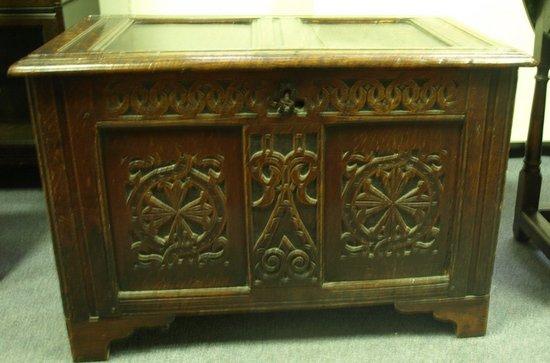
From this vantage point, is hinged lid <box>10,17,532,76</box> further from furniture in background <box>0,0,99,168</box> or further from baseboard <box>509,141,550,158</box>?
baseboard <box>509,141,550,158</box>

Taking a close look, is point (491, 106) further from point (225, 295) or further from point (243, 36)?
point (225, 295)

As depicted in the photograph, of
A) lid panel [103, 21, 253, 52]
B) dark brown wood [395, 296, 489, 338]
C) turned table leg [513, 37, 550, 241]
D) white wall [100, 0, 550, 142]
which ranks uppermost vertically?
lid panel [103, 21, 253, 52]

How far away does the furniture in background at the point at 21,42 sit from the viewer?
79.3 inches

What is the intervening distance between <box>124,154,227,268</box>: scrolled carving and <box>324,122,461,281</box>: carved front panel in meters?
0.24

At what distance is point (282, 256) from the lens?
136 cm

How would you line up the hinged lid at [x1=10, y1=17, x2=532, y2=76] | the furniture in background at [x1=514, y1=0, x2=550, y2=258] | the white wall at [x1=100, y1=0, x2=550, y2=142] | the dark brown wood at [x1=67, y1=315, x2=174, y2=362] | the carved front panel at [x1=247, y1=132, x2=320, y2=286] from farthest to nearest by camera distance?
1. the white wall at [x1=100, y1=0, x2=550, y2=142]
2. the furniture in background at [x1=514, y1=0, x2=550, y2=258]
3. the dark brown wood at [x1=67, y1=315, x2=174, y2=362]
4. the carved front panel at [x1=247, y1=132, x2=320, y2=286]
5. the hinged lid at [x1=10, y1=17, x2=532, y2=76]

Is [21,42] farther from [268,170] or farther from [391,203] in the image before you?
[391,203]

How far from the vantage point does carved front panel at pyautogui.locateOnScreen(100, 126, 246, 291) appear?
126cm

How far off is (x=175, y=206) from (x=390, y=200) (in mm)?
449

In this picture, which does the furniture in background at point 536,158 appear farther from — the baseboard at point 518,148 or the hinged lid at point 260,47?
the baseboard at point 518,148

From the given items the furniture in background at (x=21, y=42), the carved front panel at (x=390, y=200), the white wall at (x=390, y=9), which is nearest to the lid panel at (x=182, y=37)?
the carved front panel at (x=390, y=200)

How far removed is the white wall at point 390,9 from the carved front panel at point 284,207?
1.12 metres

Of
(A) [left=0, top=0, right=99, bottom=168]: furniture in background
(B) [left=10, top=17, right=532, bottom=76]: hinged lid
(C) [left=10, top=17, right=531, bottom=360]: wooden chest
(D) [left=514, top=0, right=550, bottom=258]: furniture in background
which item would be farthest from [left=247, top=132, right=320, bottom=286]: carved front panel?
(A) [left=0, top=0, right=99, bottom=168]: furniture in background

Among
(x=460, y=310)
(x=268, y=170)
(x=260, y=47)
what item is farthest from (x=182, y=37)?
Result: (x=460, y=310)
